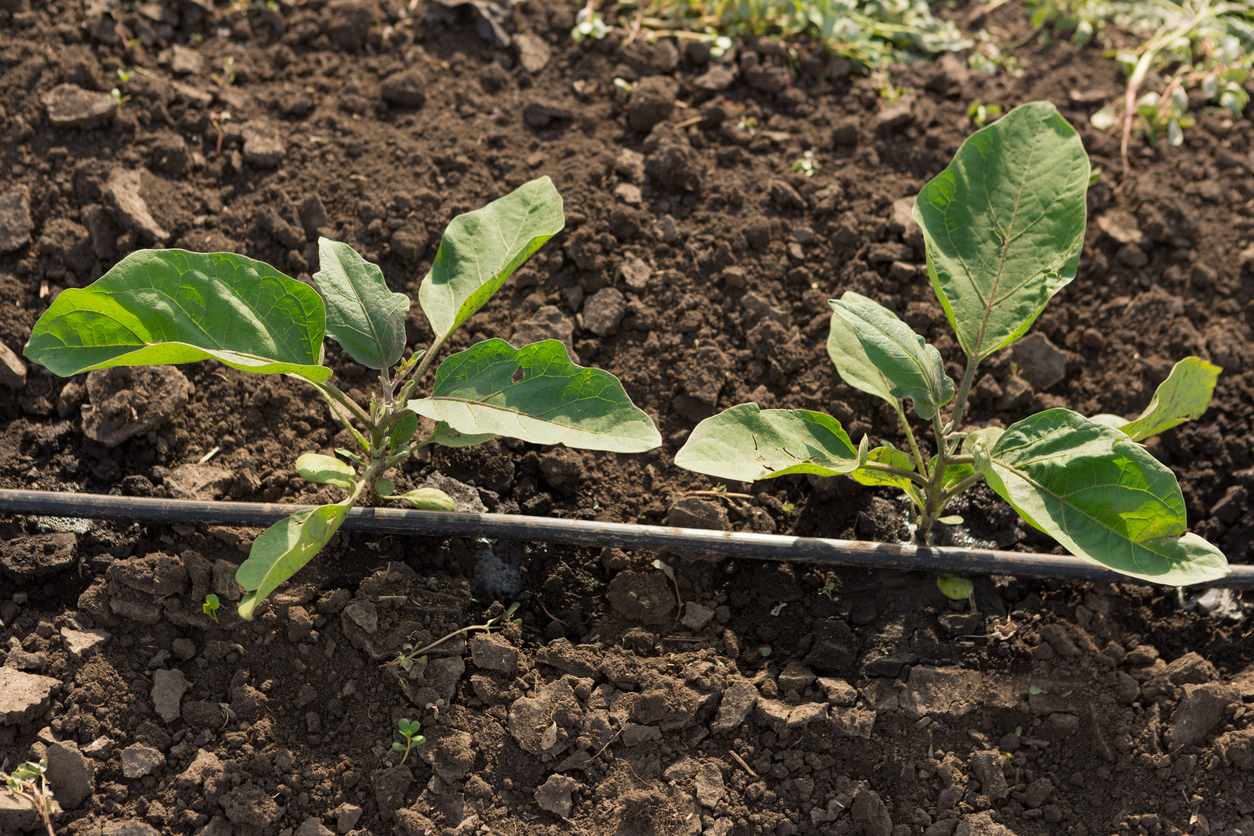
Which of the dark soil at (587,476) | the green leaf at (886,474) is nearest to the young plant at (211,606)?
the dark soil at (587,476)

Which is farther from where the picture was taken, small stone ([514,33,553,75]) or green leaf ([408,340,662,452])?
small stone ([514,33,553,75])

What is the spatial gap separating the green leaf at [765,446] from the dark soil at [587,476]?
0.31m

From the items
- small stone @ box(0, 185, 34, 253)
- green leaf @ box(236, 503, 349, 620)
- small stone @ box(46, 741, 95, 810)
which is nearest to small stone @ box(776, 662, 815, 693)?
green leaf @ box(236, 503, 349, 620)

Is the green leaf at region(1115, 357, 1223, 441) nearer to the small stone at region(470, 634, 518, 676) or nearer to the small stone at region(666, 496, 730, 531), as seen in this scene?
the small stone at region(666, 496, 730, 531)

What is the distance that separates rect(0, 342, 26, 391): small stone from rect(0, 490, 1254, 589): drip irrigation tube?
1.16 feet

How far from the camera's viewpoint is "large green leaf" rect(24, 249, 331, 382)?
1481mm

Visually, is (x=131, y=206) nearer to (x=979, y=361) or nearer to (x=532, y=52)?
(x=532, y=52)

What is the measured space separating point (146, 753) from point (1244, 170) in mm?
3597

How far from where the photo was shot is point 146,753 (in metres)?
1.67

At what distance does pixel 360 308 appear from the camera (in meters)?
1.72

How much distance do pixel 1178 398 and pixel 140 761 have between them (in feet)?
7.84

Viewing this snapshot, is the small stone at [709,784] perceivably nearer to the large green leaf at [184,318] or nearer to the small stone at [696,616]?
the small stone at [696,616]

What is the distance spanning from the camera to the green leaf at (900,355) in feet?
5.52

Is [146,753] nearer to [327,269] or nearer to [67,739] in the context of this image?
[67,739]
